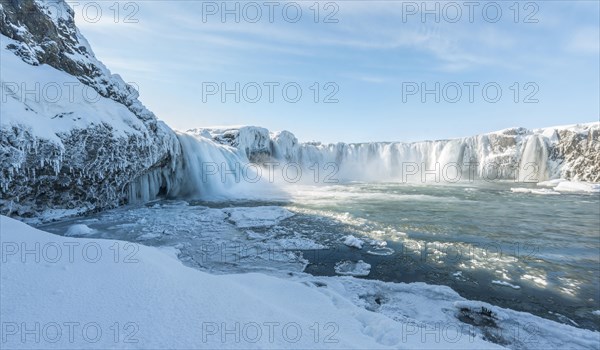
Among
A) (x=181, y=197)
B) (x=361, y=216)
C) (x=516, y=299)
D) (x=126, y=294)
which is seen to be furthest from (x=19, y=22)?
(x=516, y=299)

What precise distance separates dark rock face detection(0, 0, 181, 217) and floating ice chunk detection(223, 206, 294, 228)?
15.8 ft

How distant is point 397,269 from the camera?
627 centimetres

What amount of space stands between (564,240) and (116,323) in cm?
1092

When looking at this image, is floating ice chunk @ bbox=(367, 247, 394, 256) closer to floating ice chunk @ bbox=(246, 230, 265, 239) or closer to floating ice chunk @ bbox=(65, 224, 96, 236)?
floating ice chunk @ bbox=(246, 230, 265, 239)

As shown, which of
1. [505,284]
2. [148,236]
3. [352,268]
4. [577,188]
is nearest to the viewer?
[505,284]

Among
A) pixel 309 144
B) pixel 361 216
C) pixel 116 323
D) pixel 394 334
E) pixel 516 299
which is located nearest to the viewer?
pixel 116 323

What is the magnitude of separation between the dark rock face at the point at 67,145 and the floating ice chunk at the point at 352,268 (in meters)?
9.06

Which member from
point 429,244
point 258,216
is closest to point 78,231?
point 258,216

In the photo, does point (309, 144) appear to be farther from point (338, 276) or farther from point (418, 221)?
point (338, 276)

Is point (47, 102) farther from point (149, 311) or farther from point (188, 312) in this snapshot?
point (188, 312)

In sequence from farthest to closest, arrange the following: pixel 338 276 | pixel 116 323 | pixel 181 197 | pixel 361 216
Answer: pixel 181 197 < pixel 361 216 < pixel 338 276 < pixel 116 323

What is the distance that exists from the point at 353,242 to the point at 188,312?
229 inches

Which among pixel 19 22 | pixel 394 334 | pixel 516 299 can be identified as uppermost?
pixel 19 22

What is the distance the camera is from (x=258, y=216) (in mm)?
11695
